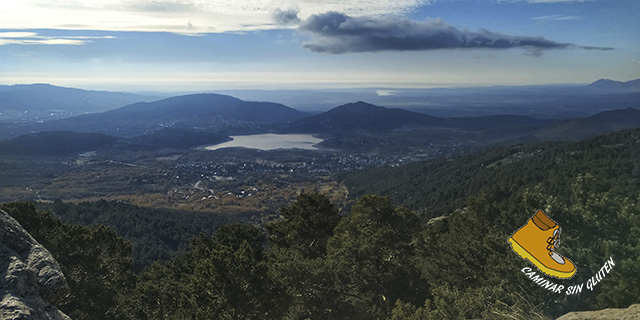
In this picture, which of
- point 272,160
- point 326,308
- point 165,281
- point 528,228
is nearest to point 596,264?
point 528,228

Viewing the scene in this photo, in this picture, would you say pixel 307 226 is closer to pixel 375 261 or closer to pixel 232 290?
pixel 375 261

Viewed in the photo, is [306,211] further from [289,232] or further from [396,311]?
[396,311]

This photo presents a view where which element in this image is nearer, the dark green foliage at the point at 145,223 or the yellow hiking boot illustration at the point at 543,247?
the yellow hiking boot illustration at the point at 543,247

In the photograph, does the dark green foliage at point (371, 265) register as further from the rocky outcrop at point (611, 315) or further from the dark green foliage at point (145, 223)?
the dark green foliage at point (145, 223)

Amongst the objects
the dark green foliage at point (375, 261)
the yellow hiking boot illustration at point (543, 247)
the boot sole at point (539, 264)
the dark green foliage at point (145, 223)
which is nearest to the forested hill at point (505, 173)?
the dark green foliage at point (375, 261)

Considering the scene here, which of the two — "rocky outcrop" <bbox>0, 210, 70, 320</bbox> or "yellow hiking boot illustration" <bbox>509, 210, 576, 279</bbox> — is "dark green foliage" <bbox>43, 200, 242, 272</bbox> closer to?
"rocky outcrop" <bbox>0, 210, 70, 320</bbox>

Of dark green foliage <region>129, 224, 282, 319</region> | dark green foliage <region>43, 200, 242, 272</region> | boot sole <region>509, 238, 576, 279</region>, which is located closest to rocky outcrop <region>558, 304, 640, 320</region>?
boot sole <region>509, 238, 576, 279</region>
